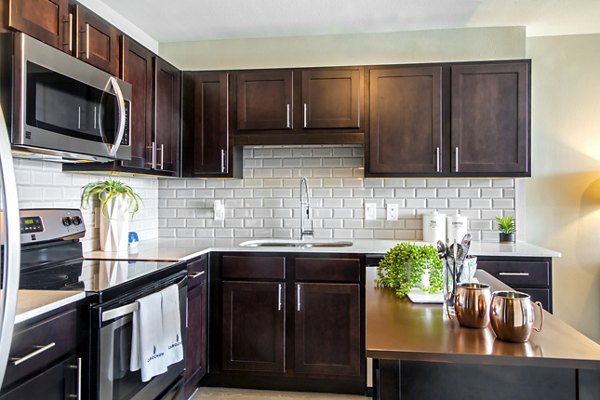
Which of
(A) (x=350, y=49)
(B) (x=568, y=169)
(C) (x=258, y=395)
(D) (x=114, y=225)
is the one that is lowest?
(C) (x=258, y=395)

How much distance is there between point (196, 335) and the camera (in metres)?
2.76

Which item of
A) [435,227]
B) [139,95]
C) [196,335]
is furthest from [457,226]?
[139,95]

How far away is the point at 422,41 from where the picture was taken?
133 inches

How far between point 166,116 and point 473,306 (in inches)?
94.8

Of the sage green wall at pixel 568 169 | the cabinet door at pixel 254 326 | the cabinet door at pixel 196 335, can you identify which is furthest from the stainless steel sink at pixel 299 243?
the sage green wall at pixel 568 169

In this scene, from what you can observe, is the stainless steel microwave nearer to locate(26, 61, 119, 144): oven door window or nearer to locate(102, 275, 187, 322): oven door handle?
locate(26, 61, 119, 144): oven door window

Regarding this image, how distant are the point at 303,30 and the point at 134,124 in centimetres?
148

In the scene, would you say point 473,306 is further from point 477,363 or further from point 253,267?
point 253,267

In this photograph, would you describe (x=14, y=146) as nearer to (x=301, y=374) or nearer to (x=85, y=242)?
(x=85, y=242)

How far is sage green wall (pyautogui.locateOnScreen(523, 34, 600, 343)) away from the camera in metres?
3.41

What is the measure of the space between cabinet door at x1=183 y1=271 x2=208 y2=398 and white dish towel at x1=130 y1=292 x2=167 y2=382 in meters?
0.55

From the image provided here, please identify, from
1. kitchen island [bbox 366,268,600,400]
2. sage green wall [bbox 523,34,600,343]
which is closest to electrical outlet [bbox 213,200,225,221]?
sage green wall [bbox 523,34,600,343]

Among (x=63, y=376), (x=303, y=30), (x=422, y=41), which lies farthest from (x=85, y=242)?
(x=422, y=41)

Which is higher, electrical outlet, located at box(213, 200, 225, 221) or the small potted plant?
electrical outlet, located at box(213, 200, 225, 221)
